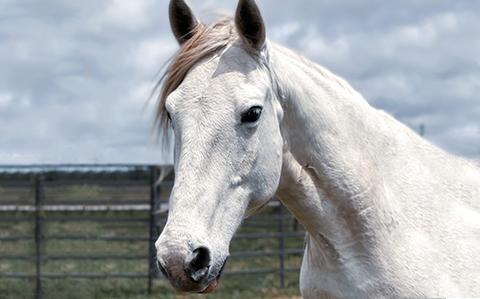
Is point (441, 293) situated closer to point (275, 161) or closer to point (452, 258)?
point (452, 258)

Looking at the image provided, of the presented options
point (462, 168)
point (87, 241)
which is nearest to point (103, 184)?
point (87, 241)

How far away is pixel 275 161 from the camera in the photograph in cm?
280

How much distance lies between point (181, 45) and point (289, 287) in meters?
9.05

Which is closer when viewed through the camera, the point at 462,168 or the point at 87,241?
the point at 462,168

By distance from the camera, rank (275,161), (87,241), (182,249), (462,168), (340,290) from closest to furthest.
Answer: (182,249), (275,161), (340,290), (462,168), (87,241)

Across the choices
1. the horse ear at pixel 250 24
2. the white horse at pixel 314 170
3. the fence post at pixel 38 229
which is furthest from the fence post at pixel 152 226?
the horse ear at pixel 250 24

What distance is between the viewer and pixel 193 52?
9.34 feet

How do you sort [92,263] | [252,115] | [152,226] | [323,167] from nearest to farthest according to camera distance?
[252,115]
[323,167]
[152,226]
[92,263]

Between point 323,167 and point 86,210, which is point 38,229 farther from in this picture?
point 323,167

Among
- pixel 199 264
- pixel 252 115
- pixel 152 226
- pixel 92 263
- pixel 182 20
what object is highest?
pixel 182 20

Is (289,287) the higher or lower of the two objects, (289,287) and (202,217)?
the lower

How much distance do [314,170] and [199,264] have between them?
29.2 inches

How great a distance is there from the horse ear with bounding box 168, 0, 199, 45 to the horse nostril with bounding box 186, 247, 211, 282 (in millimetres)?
931

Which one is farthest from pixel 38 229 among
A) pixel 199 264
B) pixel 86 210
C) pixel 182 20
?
pixel 199 264
